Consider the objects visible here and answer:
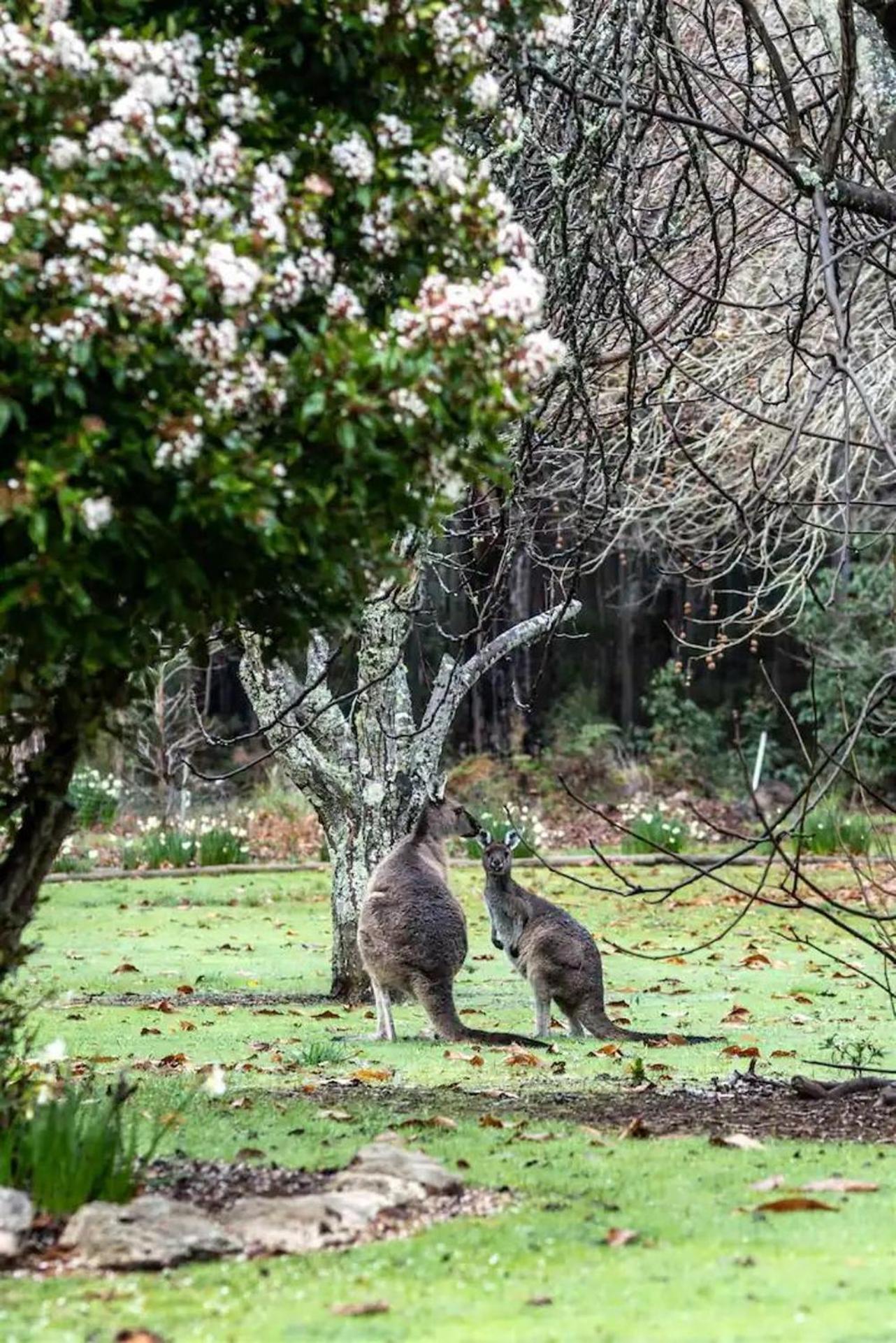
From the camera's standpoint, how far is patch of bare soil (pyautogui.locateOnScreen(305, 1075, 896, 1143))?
25.0 feet

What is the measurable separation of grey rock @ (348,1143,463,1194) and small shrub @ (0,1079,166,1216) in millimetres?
726

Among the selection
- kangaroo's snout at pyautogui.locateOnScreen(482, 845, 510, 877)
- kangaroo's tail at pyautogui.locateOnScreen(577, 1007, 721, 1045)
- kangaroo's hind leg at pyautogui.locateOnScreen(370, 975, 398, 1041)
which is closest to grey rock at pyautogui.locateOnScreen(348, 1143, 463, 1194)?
kangaroo's hind leg at pyautogui.locateOnScreen(370, 975, 398, 1041)

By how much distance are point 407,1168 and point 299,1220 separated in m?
0.61

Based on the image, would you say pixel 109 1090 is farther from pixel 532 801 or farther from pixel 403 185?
pixel 532 801

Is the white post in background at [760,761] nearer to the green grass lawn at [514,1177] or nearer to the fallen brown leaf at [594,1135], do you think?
the green grass lawn at [514,1177]

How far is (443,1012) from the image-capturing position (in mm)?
10719

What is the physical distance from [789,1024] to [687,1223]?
6158 mm

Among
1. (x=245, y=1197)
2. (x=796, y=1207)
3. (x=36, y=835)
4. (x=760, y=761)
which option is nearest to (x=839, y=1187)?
(x=796, y=1207)

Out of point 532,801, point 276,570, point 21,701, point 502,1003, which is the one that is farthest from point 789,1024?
point 532,801

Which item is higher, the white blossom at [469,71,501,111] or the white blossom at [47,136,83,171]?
the white blossom at [469,71,501,111]

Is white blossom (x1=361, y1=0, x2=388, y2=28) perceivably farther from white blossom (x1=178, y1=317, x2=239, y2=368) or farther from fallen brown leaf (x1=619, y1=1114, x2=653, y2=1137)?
fallen brown leaf (x1=619, y1=1114, x2=653, y2=1137)

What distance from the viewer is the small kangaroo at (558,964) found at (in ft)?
36.5

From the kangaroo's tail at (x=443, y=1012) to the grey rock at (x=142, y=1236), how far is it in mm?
5180

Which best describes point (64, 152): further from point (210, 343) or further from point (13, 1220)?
point (13, 1220)
